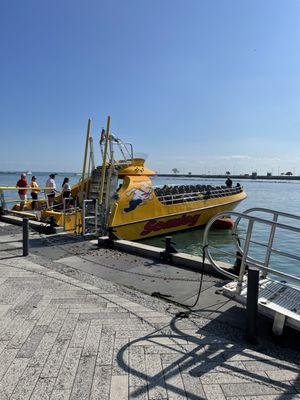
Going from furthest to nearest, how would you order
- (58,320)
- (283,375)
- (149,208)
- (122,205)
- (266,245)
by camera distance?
(149,208) < (122,205) < (266,245) < (58,320) < (283,375)

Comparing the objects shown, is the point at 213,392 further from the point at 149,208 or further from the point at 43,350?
the point at 149,208

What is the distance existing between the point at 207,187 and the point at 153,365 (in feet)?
54.3

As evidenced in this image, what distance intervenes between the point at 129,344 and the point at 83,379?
28.7 inches

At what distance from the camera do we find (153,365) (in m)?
3.24

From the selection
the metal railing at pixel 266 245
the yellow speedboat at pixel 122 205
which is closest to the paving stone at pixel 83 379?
the metal railing at pixel 266 245

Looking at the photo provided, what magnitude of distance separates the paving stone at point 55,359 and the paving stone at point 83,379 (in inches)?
8.2

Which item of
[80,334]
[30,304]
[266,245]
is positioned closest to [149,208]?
[266,245]

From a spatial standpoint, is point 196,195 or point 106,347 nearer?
point 106,347

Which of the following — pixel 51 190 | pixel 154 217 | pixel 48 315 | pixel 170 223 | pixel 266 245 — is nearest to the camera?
pixel 48 315

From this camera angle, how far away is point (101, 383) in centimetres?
296

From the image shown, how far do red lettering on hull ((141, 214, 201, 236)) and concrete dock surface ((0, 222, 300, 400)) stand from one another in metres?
6.53

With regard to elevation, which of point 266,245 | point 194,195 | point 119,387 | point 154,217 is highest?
point 266,245

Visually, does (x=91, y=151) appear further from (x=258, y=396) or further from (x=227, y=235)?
(x=258, y=396)

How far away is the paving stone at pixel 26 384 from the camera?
110 inches
